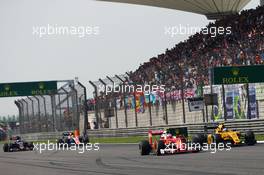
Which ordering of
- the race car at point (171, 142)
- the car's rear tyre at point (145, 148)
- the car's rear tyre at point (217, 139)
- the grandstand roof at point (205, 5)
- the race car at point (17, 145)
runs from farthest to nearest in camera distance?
the grandstand roof at point (205, 5) < the race car at point (17, 145) < the car's rear tyre at point (217, 139) < the car's rear tyre at point (145, 148) < the race car at point (171, 142)

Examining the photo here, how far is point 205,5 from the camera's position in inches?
2047

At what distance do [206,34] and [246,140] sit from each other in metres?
15.2

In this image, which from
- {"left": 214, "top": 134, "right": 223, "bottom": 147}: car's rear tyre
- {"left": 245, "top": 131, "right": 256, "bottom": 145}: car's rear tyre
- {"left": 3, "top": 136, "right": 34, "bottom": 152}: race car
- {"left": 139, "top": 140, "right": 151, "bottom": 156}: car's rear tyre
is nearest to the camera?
{"left": 139, "top": 140, "right": 151, "bottom": 156}: car's rear tyre

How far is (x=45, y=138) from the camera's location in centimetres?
4412

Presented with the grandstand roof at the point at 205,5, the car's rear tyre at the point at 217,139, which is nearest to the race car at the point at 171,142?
the car's rear tyre at the point at 217,139

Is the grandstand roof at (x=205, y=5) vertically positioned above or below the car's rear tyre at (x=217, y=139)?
above

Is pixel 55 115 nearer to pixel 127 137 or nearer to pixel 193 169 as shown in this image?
pixel 127 137

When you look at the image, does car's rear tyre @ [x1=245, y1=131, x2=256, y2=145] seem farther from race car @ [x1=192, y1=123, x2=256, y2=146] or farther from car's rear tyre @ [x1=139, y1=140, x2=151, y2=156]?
car's rear tyre @ [x1=139, y1=140, x2=151, y2=156]

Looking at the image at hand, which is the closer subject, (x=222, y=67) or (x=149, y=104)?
(x=222, y=67)

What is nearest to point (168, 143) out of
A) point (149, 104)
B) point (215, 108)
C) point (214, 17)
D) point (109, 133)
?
point (215, 108)

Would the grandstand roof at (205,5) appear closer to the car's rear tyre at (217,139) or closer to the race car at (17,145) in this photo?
the race car at (17,145)

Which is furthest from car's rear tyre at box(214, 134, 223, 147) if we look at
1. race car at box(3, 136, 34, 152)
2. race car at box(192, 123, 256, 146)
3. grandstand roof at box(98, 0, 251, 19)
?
grandstand roof at box(98, 0, 251, 19)

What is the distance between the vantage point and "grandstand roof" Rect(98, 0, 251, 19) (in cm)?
5047

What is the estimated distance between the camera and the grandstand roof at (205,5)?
50.5 m
